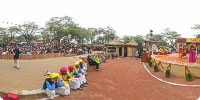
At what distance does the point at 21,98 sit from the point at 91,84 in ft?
11.9

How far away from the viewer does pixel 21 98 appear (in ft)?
16.1

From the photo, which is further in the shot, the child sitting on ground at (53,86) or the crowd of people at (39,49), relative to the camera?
the crowd of people at (39,49)

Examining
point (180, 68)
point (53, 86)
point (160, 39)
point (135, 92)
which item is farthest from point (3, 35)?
point (160, 39)

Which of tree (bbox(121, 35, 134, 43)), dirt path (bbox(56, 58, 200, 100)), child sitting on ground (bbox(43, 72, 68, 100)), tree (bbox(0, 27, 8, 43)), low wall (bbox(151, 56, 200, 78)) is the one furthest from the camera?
tree (bbox(121, 35, 134, 43))

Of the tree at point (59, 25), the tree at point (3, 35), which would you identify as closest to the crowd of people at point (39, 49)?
the tree at point (59, 25)

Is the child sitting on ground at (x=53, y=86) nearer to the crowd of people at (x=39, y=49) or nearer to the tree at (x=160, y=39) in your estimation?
the crowd of people at (x=39, y=49)

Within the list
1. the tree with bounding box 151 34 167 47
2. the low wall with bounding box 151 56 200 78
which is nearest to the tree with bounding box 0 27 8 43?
the low wall with bounding box 151 56 200 78

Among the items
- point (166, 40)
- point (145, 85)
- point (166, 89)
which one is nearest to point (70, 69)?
point (145, 85)

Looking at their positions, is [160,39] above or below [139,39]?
below

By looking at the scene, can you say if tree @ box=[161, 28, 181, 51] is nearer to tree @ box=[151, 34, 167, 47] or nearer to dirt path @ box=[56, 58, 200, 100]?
tree @ box=[151, 34, 167, 47]

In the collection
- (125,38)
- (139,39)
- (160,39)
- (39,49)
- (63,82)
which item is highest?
(125,38)

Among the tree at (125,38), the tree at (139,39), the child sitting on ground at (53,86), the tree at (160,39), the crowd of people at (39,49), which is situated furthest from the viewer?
the tree at (125,38)

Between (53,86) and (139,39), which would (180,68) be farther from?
(139,39)

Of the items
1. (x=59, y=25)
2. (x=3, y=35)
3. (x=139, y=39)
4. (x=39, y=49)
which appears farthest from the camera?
(x=139, y=39)
